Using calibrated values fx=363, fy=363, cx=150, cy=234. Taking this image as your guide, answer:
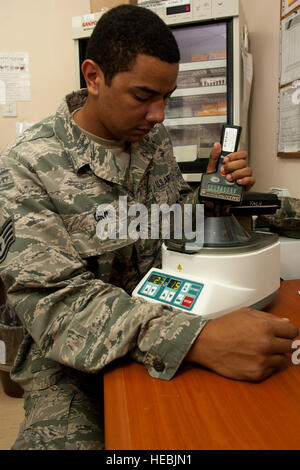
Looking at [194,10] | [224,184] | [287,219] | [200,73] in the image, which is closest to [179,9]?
[194,10]

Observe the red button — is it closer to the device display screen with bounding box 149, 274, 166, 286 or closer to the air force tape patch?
the device display screen with bounding box 149, 274, 166, 286

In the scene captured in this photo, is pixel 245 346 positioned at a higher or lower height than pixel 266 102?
lower

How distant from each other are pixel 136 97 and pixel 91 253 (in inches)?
15.3

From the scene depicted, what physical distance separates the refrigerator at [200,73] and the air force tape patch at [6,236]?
1223mm

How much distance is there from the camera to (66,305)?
71 cm

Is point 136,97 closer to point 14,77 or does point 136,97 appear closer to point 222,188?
point 222,188

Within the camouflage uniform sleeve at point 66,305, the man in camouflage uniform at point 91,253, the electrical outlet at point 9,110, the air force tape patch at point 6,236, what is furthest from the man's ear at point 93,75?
the electrical outlet at point 9,110

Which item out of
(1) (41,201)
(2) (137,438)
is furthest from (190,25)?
(2) (137,438)

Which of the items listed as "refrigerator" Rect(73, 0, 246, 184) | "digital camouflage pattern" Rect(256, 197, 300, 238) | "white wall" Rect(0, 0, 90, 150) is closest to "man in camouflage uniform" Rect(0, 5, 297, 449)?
"digital camouflage pattern" Rect(256, 197, 300, 238)

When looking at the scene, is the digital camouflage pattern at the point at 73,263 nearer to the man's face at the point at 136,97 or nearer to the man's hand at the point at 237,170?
the man's face at the point at 136,97

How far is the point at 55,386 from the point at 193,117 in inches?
62.0

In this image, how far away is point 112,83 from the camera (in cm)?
87

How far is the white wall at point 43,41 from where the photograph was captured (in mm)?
2305

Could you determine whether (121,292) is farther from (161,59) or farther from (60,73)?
(60,73)
